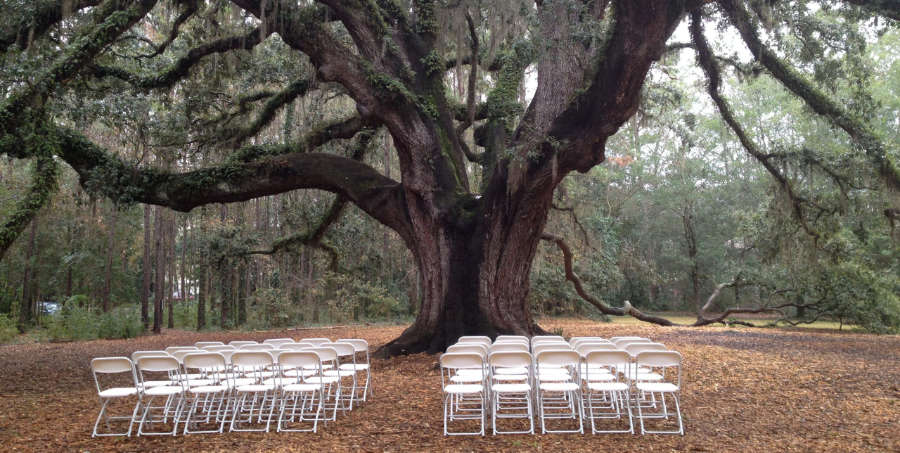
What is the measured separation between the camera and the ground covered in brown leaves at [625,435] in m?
3.89

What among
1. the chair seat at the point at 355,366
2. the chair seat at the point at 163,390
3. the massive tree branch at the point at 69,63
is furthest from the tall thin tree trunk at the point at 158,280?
the chair seat at the point at 163,390

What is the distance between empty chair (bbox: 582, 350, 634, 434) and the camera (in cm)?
418

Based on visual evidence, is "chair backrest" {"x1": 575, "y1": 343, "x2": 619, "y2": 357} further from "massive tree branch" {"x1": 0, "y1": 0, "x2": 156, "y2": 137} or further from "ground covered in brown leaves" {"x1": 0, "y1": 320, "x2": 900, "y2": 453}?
"massive tree branch" {"x1": 0, "y1": 0, "x2": 156, "y2": 137}

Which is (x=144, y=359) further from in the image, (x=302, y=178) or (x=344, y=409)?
(x=302, y=178)

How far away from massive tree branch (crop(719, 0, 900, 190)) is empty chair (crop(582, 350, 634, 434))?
212 inches

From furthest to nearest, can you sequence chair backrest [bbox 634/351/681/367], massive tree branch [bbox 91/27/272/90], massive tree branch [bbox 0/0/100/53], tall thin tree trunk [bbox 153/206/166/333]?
tall thin tree trunk [bbox 153/206/166/333] < massive tree branch [bbox 91/27/272/90] < massive tree branch [bbox 0/0/100/53] < chair backrest [bbox 634/351/681/367]

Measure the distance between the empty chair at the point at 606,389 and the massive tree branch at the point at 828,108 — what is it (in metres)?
5.39

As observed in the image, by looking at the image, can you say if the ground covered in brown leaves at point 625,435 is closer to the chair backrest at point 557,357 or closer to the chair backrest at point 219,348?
the chair backrest at point 557,357

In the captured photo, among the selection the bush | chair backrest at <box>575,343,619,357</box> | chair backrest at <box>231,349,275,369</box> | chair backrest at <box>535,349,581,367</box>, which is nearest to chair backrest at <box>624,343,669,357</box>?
chair backrest at <box>575,343,619,357</box>

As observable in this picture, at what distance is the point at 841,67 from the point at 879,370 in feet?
13.8

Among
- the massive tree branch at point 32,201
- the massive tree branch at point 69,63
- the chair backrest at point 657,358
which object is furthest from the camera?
the massive tree branch at point 69,63

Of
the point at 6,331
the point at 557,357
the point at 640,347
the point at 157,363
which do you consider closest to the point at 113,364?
the point at 157,363

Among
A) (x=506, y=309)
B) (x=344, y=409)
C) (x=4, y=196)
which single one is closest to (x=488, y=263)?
(x=506, y=309)

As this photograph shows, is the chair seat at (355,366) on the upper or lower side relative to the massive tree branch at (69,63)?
lower
